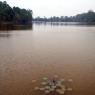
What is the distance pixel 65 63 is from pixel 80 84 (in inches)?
69.0

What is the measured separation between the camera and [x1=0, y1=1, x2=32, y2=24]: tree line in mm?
44444

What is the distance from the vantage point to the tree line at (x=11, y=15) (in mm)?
44444

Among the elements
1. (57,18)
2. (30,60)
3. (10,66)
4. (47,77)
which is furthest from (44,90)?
(57,18)

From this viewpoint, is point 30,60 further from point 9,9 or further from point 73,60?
point 9,9

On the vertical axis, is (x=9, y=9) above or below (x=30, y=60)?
above

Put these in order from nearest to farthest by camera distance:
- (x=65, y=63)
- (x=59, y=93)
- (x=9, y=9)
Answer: (x=59, y=93) → (x=65, y=63) → (x=9, y=9)

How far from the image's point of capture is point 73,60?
20.2ft

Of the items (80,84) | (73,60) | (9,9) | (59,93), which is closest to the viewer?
(59,93)

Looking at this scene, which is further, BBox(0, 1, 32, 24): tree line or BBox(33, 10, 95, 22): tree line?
BBox(33, 10, 95, 22): tree line

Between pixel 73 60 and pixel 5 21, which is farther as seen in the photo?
pixel 5 21

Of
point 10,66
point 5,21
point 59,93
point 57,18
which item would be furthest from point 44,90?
point 57,18

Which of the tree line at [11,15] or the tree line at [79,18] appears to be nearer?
the tree line at [11,15]

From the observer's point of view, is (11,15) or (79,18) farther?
(79,18)

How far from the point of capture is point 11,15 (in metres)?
46.9
